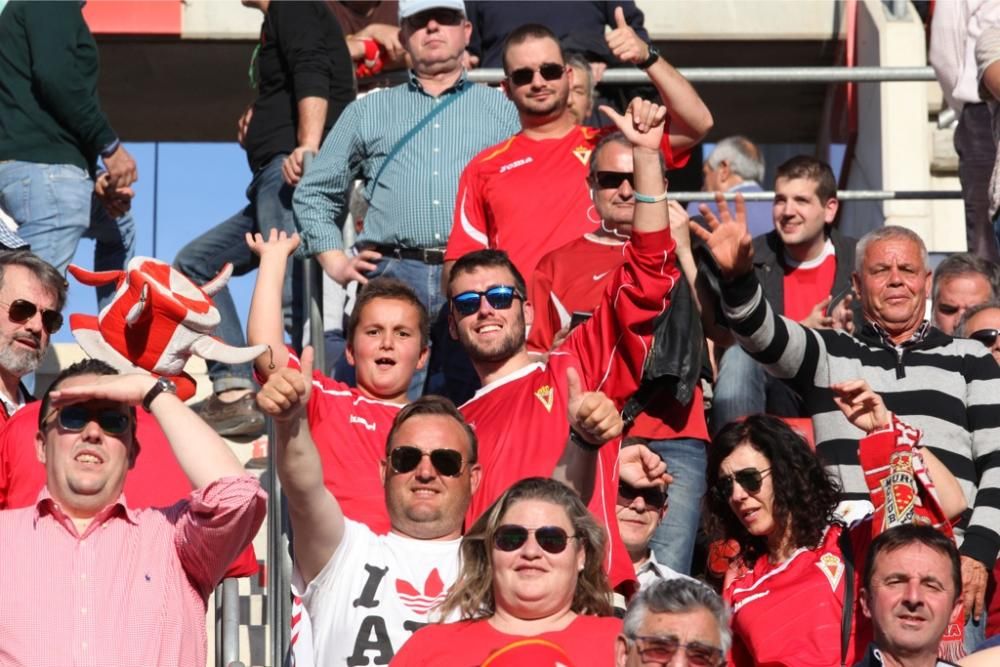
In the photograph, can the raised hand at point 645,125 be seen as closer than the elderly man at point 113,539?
No

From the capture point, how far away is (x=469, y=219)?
26.3 feet

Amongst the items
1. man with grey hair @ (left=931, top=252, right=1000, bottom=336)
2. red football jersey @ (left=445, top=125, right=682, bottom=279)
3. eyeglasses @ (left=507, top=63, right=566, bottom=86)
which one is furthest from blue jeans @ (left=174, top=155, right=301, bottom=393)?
man with grey hair @ (left=931, top=252, right=1000, bottom=336)

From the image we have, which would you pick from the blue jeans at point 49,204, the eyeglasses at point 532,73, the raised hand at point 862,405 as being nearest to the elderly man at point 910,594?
the raised hand at point 862,405

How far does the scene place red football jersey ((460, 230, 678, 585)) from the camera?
6.41 metres

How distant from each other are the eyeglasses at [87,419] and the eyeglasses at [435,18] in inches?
125

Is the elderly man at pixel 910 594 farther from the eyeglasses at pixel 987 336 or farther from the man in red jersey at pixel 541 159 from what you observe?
the man in red jersey at pixel 541 159

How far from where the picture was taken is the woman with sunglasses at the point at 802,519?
614cm

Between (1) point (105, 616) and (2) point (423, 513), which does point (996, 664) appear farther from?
(1) point (105, 616)

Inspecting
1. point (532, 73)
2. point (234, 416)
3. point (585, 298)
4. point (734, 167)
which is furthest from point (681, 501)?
point (734, 167)

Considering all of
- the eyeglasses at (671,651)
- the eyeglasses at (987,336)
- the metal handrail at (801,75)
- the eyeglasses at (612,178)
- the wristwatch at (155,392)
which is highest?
the metal handrail at (801,75)

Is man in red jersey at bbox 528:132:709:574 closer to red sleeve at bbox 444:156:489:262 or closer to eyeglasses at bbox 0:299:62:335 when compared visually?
red sleeve at bbox 444:156:489:262

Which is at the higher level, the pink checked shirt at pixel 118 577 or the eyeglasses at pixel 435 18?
the eyeglasses at pixel 435 18

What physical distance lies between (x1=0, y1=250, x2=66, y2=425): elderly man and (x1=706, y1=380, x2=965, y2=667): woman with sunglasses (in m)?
2.39

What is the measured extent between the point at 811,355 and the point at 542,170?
1.48 meters
